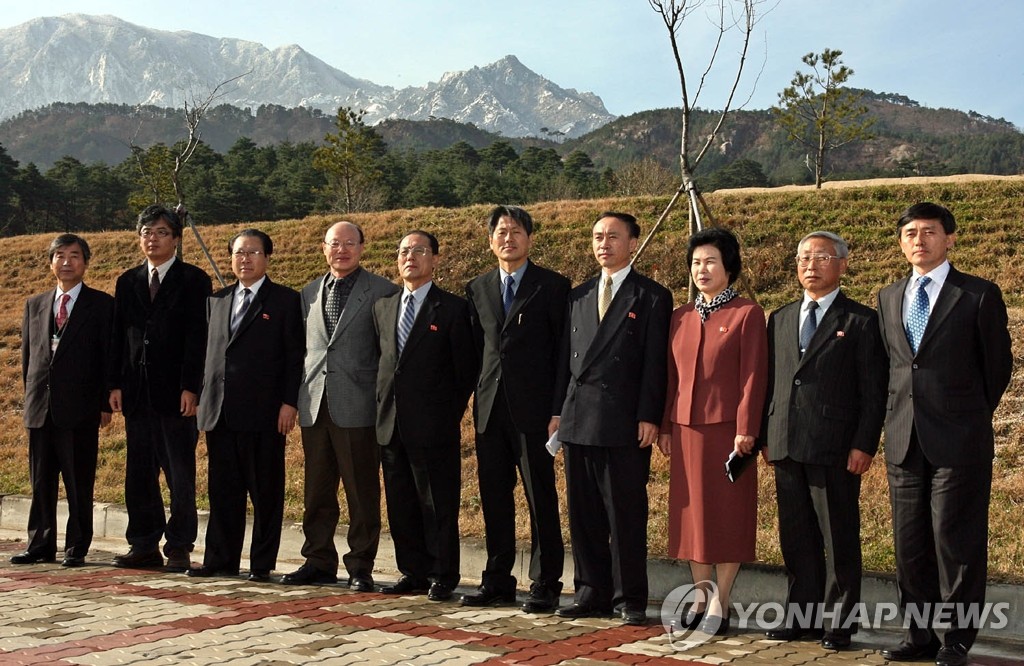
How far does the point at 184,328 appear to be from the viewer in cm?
700

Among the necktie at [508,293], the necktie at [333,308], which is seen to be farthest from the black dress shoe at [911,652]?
the necktie at [333,308]

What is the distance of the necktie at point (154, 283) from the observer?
23.0 feet

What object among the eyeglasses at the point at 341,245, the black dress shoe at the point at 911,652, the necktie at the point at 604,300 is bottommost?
the black dress shoe at the point at 911,652

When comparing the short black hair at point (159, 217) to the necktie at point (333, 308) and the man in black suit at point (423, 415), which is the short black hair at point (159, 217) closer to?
the necktie at point (333, 308)

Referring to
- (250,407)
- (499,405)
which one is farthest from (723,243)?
(250,407)

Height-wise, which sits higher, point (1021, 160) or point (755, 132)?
point (755, 132)

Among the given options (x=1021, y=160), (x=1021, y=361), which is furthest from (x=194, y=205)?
(x=1021, y=160)

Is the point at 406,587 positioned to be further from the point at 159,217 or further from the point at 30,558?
the point at 159,217

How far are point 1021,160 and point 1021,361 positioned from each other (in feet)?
285

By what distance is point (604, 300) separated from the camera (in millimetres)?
5754

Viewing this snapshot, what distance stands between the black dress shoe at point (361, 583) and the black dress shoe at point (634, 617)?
165cm

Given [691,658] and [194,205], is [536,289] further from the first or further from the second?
[194,205]

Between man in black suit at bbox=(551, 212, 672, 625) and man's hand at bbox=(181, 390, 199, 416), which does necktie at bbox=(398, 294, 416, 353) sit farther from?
man's hand at bbox=(181, 390, 199, 416)

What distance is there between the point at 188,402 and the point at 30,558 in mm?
1613
